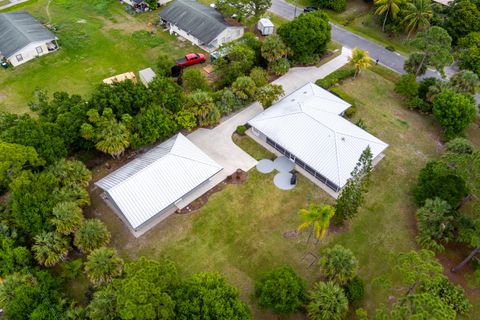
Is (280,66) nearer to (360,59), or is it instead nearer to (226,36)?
(360,59)

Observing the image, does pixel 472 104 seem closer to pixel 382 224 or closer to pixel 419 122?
pixel 419 122

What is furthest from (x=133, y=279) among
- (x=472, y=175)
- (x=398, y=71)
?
(x=398, y=71)

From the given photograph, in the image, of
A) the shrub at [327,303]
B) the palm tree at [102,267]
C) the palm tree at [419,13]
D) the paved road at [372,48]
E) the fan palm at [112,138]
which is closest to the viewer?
the shrub at [327,303]

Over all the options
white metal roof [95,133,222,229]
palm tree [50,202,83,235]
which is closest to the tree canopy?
white metal roof [95,133,222,229]

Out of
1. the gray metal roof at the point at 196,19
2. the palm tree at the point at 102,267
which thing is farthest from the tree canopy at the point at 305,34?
the palm tree at the point at 102,267

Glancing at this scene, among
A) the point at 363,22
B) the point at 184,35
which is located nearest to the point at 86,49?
the point at 184,35

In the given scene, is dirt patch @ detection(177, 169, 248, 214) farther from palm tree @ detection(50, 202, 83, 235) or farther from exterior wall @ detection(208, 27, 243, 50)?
exterior wall @ detection(208, 27, 243, 50)

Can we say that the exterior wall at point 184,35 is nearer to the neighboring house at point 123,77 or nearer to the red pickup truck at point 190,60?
the red pickup truck at point 190,60
